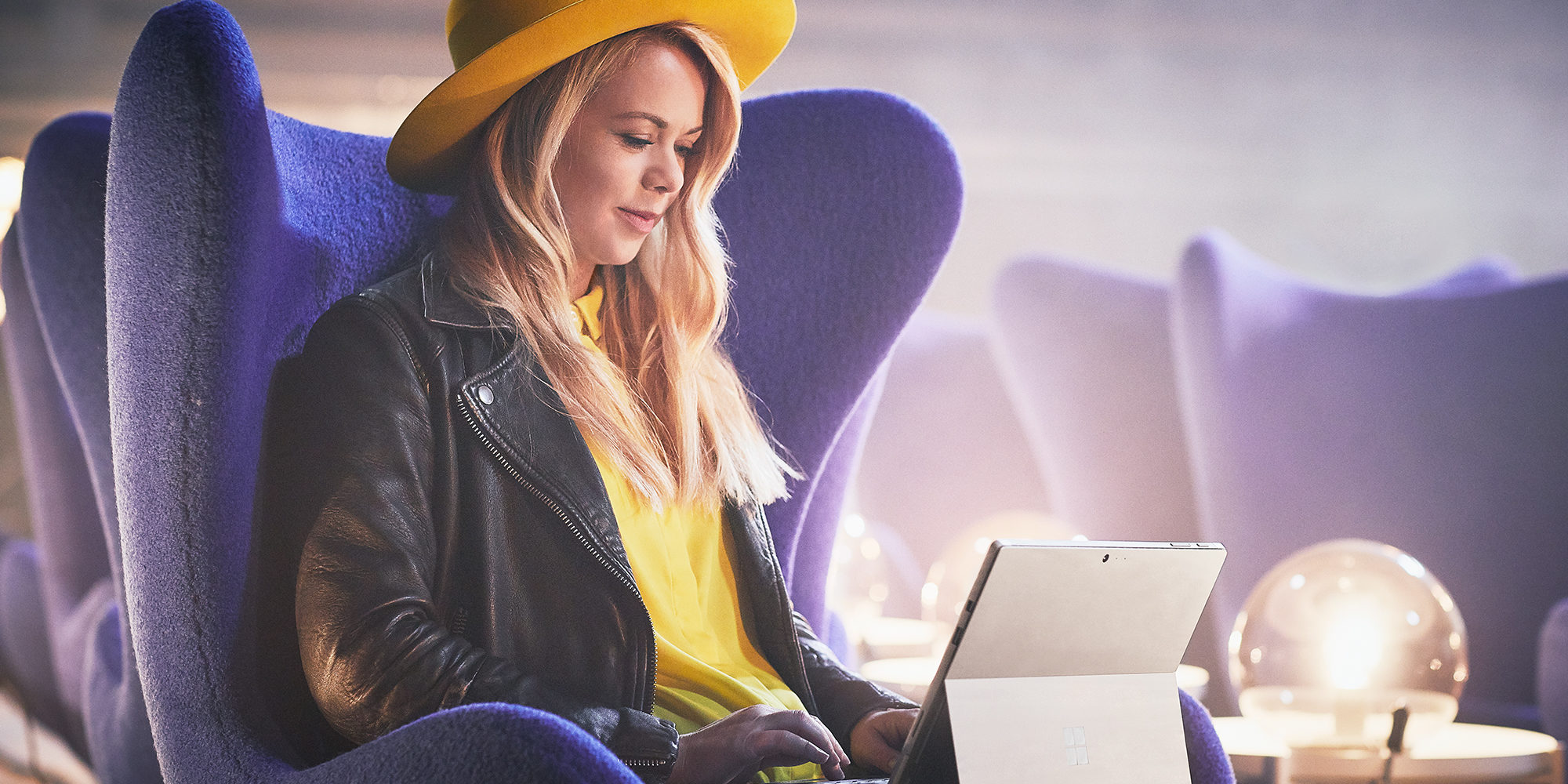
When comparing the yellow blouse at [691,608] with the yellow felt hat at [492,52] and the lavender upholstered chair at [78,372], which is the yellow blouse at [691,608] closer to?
the yellow felt hat at [492,52]

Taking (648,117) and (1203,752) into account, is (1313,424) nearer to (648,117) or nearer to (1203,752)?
(1203,752)

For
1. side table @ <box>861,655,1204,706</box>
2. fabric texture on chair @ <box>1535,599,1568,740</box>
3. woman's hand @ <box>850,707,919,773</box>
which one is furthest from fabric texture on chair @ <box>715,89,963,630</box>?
fabric texture on chair @ <box>1535,599,1568,740</box>

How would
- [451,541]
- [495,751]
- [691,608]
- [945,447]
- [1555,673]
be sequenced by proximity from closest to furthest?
[495,751] → [451,541] → [691,608] → [1555,673] → [945,447]

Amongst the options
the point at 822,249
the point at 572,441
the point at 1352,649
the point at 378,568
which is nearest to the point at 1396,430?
the point at 1352,649

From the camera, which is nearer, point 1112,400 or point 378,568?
point 378,568

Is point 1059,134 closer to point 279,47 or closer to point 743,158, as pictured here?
point 279,47

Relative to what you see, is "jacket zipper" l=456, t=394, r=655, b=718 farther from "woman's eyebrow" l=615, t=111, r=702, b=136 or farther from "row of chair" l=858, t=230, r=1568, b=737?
"row of chair" l=858, t=230, r=1568, b=737

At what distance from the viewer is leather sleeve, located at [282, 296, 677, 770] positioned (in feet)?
A: 2.79

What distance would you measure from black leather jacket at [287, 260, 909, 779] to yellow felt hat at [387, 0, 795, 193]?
122mm

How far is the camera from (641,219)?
3.77 feet

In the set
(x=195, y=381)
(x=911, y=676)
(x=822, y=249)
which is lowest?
(x=911, y=676)

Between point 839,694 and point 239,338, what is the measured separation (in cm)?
58

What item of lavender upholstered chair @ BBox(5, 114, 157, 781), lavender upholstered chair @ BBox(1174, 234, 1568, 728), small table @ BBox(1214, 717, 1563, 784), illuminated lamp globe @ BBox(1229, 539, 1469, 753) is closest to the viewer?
lavender upholstered chair @ BBox(5, 114, 157, 781)

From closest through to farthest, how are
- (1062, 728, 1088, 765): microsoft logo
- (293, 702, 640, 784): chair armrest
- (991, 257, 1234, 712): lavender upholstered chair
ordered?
(293, 702, 640, 784): chair armrest
(1062, 728, 1088, 765): microsoft logo
(991, 257, 1234, 712): lavender upholstered chair
